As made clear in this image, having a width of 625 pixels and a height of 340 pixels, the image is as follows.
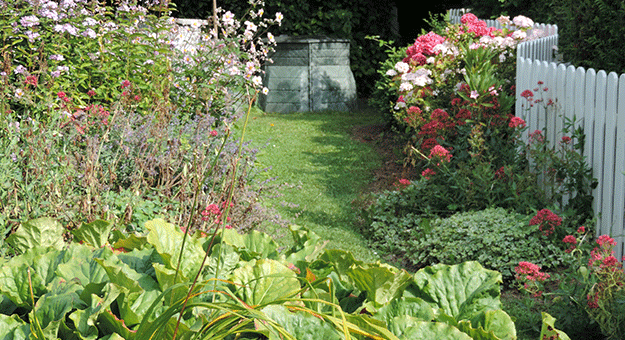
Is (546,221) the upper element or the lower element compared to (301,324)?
lower

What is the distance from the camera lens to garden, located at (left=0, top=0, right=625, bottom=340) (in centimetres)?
122

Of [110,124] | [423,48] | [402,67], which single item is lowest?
[110,124]

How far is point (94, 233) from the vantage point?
1.70 m

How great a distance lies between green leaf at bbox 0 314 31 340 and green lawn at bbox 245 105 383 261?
10.3ft

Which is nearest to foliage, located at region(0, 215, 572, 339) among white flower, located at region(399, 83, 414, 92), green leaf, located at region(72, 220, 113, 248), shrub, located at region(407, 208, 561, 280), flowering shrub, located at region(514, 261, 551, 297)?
green leaf, located at region(72, 220, 113, 248)

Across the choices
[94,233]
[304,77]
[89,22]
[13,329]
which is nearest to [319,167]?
[89,22]

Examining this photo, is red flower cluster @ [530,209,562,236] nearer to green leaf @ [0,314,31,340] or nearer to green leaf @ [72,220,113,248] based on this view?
green leaf @ [72,220,113,248]

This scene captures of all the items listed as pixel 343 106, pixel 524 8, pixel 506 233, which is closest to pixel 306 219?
pixel 506 233

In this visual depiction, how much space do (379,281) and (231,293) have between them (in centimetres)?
39

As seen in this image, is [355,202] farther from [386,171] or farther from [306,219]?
[386,171]

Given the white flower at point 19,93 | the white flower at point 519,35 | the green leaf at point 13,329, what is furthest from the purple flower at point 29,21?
the white flower at point 519,35

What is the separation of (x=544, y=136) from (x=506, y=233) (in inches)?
49.3

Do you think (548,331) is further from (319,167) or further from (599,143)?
(319,167)

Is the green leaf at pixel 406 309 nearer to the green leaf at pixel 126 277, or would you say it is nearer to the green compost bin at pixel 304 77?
the green leaf at pixel 126 277
